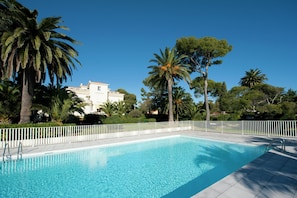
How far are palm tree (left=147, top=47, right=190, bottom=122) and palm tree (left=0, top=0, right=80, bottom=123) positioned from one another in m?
10.9

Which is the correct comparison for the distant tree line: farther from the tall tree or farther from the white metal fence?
the white metal fence

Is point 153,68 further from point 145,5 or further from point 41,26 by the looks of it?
point 41,26

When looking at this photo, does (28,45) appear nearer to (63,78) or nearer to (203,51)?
(63,78)

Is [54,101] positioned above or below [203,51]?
below

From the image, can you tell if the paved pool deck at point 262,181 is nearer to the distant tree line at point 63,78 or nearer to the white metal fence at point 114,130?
the white metal fence at point 114,130

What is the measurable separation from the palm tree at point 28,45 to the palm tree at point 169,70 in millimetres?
10864

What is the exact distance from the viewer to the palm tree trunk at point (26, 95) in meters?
11.5

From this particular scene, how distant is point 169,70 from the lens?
20.1 m

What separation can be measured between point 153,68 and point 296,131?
15.1m

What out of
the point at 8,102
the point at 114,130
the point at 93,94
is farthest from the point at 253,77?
the point at 8,102

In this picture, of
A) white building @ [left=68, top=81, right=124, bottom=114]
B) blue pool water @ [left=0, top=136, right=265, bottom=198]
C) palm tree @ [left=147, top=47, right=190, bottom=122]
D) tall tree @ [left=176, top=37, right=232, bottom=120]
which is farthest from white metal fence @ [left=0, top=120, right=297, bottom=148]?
white building @ [left=68, top=81, right=124, bottom=114]

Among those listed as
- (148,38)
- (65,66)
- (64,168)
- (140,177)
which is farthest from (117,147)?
(148,38)

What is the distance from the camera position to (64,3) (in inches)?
493

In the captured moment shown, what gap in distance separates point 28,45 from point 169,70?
45.4 ft
